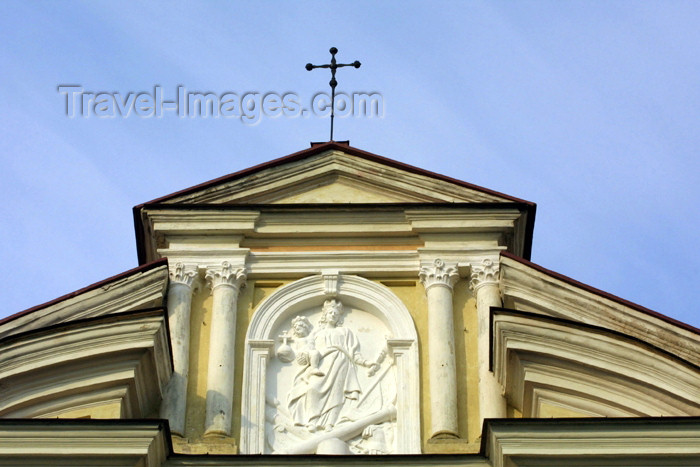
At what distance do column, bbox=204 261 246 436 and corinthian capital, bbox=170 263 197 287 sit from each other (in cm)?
14

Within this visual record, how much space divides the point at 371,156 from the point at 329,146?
406mm

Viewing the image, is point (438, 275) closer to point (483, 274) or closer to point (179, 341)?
point (483, 274)

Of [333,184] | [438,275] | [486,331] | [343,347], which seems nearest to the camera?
[486,331]

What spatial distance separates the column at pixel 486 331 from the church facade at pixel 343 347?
0.02m

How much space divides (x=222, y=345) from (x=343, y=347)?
1.03 meters

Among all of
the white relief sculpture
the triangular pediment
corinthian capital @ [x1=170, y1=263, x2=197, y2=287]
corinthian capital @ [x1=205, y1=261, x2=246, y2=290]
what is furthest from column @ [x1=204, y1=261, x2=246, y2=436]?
the triangular pediment

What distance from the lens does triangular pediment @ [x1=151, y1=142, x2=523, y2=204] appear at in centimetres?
1677

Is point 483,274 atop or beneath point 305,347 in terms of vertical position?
atop

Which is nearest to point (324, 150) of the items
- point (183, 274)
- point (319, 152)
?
point (319, 152)

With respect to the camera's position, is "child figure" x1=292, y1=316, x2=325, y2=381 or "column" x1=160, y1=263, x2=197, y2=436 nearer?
"column" x1=160, y1=263, x2=197, y2=436

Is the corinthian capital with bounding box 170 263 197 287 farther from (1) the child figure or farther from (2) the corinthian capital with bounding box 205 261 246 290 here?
(1) the child figure

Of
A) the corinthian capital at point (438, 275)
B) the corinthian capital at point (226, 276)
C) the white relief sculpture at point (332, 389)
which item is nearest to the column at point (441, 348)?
the corinthian capital at point (438, 275)

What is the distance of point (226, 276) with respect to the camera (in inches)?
636

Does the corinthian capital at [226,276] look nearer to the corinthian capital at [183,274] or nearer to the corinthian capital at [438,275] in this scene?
the corinthian capital at [183,274]
